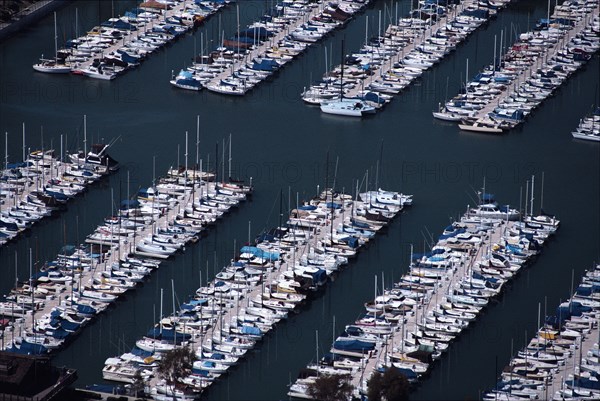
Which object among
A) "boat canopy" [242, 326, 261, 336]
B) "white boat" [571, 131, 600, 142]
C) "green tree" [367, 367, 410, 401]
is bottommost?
"boat canopy" [242, 326, 261, 336]

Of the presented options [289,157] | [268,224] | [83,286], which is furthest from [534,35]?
[83,286]

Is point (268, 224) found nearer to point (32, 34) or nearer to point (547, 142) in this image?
point (547, 142)

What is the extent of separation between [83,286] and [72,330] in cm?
320

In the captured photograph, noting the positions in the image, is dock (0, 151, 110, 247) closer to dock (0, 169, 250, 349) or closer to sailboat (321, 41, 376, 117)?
dock (0, 169, 250, 349)

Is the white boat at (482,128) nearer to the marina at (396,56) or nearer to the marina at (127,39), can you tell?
the marina at (396,56)

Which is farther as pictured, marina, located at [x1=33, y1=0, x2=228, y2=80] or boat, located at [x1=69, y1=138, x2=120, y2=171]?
marina, located at [x1=33, y1=0, x2=228, y2=80]

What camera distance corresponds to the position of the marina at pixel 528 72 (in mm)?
103562

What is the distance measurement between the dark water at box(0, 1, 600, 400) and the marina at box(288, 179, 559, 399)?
58 centimetres

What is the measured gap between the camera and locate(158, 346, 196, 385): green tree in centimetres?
7925

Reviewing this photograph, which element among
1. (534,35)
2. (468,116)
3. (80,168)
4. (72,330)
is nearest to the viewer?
(72,330)

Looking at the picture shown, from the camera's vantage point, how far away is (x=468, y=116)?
10338 cm

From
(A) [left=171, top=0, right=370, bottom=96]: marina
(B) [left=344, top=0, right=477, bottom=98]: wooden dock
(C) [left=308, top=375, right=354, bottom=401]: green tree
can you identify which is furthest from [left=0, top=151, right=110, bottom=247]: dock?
(C) [left=308, top=375, right=354, bottom=401]: green tree

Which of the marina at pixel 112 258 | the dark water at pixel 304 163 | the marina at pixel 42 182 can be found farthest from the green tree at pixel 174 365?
the marina at pixel 42 182

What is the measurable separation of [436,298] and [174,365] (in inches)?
410
